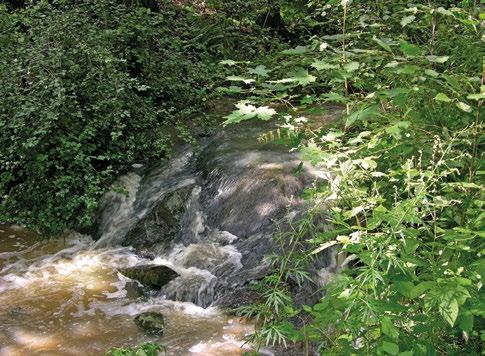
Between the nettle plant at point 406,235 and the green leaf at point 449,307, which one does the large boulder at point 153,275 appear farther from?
the green leaf at point 449,307

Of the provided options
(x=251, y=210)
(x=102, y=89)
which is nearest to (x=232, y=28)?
(x=102, y=89)

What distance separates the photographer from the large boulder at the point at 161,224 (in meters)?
5.92

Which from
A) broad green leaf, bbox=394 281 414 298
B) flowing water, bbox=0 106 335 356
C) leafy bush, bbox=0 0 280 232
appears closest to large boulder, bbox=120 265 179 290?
flowing water, bbox=0 106 335 356

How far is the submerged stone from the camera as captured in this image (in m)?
4.31

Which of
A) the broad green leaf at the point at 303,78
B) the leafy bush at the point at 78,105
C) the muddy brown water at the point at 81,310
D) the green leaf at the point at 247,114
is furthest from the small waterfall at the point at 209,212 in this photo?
the green leaf at the point at 247,114

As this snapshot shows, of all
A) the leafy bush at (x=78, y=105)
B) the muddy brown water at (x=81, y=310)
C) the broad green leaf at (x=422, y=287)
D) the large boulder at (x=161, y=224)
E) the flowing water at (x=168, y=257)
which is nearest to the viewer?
the broad green leaf at (x=422, y=287)

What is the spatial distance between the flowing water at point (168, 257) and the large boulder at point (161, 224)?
0.04 feet

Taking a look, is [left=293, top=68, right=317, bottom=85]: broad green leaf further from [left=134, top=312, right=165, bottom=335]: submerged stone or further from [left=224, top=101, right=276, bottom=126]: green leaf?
[left=134, top=312, right=165, bottom=335]: submerged stone

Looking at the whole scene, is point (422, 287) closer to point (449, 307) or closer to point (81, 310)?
point (449, 307)

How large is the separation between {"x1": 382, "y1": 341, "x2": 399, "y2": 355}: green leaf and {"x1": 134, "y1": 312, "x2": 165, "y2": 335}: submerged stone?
2.90m

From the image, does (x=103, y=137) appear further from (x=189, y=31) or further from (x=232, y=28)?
(x=232, y=28)

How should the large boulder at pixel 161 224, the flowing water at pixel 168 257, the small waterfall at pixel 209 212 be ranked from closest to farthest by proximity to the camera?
the flowing water at pixel 168 257 → the small waterfall at pixel 209 212 → the large boulder at pixel 161 224

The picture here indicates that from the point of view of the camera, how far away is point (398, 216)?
1.94 meters

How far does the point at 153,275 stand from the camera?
5156 mm
